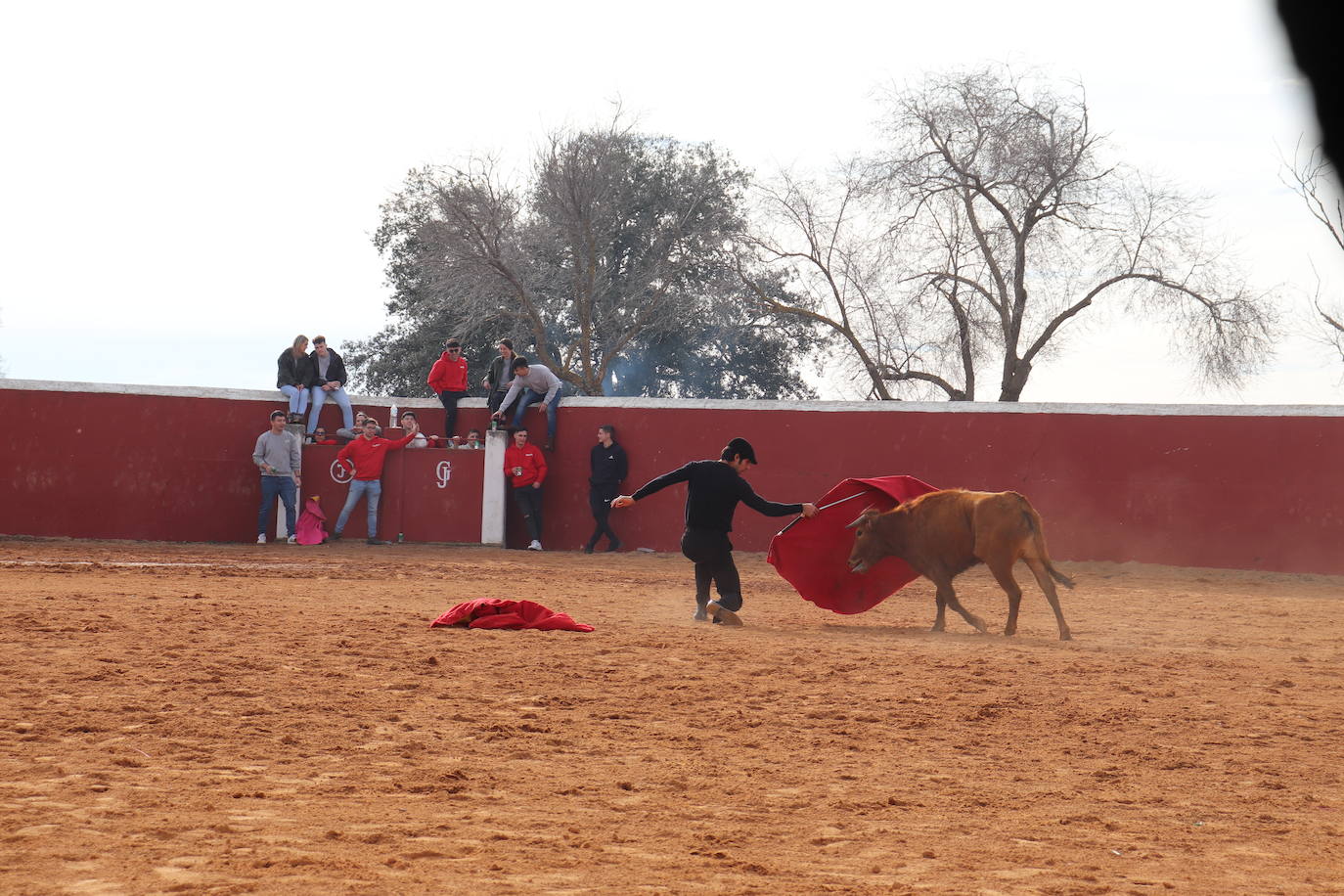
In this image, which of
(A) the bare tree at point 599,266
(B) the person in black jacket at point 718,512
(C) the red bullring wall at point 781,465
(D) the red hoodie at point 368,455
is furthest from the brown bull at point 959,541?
(A) the bare tree at point 599,266

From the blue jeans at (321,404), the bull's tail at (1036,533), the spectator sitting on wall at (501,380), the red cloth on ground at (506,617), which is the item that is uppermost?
the spectator sitting on wall at (501,380)

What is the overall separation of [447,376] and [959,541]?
10.4 m

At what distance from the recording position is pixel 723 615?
388 inches

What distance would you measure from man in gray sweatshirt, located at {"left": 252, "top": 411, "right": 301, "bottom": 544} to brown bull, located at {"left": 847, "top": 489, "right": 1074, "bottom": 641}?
9.47 m

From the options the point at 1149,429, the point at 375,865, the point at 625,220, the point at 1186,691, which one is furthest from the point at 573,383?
the point at 375,865

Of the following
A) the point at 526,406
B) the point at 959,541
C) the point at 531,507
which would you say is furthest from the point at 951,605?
the point at 526,406

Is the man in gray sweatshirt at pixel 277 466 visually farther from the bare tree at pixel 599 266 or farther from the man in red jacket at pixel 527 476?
the bare tree at pixel 599 266

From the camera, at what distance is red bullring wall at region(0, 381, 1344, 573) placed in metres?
16.1

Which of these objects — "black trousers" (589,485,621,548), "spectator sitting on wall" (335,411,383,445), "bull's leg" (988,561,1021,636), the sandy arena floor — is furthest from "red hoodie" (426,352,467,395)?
"bull's leg" (988,561,1021,636)

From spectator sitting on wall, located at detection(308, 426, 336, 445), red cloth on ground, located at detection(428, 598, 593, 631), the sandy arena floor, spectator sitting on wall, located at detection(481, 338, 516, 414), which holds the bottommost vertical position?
the sandy arena floor

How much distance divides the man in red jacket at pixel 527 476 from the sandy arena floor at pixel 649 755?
742 centimetres

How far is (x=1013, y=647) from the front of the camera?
29.2 feet

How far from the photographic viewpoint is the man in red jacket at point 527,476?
17609 mm

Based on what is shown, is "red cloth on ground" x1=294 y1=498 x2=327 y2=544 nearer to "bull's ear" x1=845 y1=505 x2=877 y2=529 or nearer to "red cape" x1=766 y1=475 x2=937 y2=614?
"red cape" x1=766 y1=475 x2=937 y2=614
